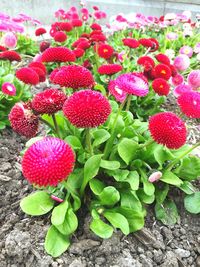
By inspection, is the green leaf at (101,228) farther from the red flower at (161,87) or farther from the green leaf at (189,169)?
the red flower at (161,87)

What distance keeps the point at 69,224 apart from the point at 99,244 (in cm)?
22

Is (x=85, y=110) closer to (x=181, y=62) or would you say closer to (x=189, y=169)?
(x=189, y=169)

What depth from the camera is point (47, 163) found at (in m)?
1.48

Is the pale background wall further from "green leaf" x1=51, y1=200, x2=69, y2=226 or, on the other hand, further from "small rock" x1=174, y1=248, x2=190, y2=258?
"small rock" x1=174, y1=248, x2=190, y2=258

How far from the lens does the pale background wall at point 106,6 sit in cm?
823

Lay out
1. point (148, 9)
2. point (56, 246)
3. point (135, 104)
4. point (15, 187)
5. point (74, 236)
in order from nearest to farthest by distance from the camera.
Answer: point (56, 246) → point (74, 236) → point (15, 187) → point (135, 104) → point (148, 9)

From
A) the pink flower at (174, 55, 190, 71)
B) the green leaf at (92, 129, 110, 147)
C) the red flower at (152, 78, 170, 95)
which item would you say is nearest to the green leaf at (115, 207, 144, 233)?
the green leaf at (92, 129, 110, 147)

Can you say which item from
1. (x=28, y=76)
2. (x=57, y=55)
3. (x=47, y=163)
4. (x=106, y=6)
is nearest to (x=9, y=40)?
(x=28, y=76)

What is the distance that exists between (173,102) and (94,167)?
222 centimetres

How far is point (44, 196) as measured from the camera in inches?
82.8

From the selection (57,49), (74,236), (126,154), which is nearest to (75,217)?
(74,236)

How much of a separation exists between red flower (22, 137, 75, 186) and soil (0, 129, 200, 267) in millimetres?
640

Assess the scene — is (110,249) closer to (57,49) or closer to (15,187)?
Result: (15,187)

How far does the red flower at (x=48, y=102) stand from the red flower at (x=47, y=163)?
31cm
